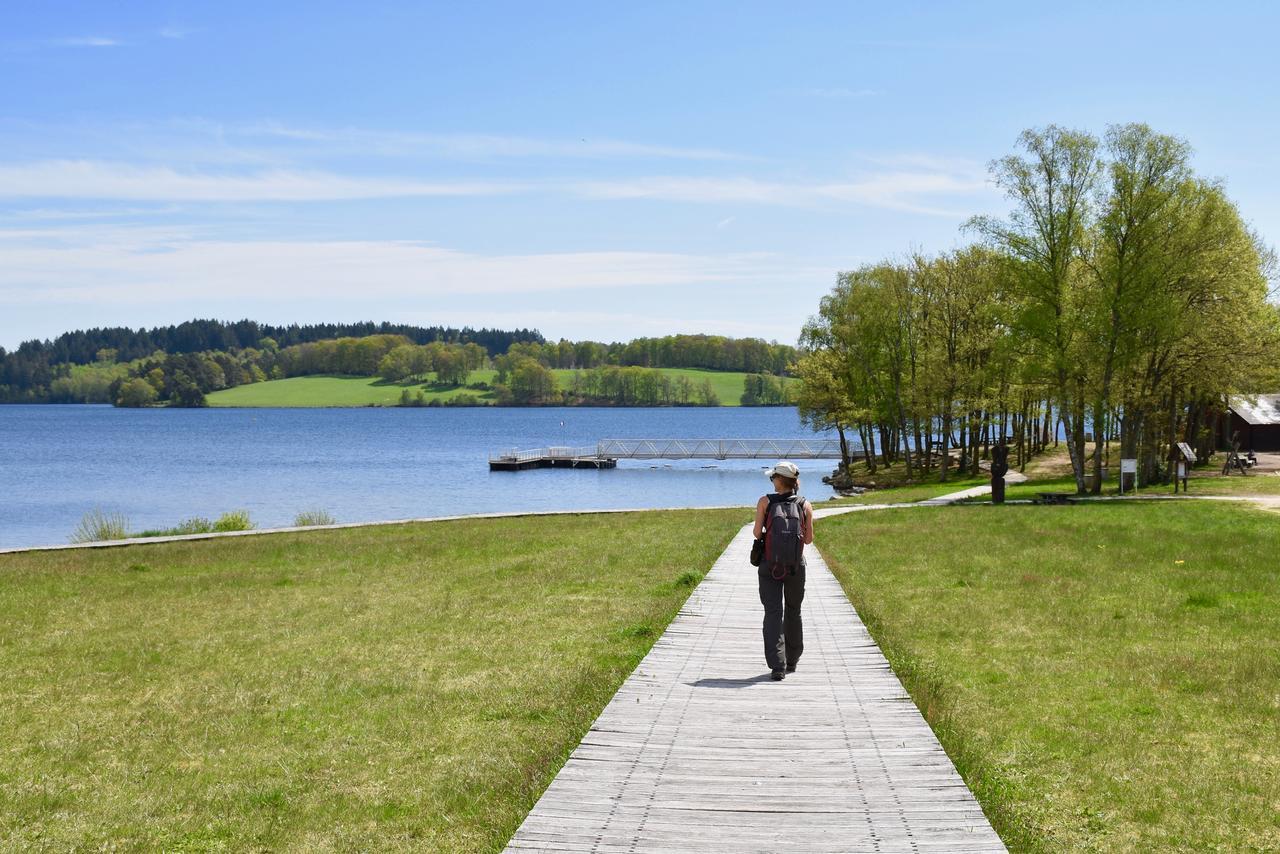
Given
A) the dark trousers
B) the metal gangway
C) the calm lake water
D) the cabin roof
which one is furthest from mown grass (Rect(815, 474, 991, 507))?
the metal gangway

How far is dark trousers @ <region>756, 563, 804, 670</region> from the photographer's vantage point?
10.7 meters

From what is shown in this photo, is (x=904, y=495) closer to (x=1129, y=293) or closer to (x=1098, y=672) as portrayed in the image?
(x=1129, y=293)

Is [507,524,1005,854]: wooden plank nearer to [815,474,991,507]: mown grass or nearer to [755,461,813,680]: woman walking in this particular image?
[755,461,813,680]: woman walking

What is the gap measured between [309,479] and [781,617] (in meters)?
71.1

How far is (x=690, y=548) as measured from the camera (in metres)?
22.9

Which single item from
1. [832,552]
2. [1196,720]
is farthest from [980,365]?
[1196,720]

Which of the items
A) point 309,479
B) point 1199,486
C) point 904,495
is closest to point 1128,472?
point 1199,486

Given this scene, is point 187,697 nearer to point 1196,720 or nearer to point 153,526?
point 1196,720

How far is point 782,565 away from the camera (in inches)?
425

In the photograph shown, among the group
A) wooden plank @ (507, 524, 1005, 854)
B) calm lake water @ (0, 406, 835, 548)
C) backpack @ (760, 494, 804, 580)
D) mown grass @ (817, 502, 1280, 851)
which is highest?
backpack @ (760, 494, 804, 580)

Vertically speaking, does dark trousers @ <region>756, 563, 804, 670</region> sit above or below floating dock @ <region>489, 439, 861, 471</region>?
above

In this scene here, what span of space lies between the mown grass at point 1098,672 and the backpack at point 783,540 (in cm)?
162

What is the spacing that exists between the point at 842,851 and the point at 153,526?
1943 inches

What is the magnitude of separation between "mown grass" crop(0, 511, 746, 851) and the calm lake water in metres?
29.1
